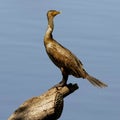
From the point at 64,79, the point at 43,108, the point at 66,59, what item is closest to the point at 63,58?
the point at 66,59

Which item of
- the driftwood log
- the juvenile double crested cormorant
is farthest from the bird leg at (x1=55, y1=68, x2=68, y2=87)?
the driftwood log

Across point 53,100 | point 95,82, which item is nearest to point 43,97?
point 53,100

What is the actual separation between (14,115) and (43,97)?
38 cm

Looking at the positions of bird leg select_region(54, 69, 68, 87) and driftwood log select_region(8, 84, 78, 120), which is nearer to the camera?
driftwood log select_region(8, 84, 78, 120)

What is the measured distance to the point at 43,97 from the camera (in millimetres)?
6246

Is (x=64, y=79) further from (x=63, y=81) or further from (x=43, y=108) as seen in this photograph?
Result: (x=43, y=108)

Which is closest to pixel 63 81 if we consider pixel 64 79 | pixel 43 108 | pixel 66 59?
pixel 64 79

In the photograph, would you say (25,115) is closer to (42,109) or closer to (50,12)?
(42,109)

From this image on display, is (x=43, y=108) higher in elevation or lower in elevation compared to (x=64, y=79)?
lower

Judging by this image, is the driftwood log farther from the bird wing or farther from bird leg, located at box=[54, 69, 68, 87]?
the bird wing

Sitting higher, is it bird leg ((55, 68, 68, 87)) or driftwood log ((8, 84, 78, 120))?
bird leg ((55, 68, 68, 87))

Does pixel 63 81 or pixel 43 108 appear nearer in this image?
pixel 43 108

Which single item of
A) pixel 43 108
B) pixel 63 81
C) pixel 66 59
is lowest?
pixel 43 108

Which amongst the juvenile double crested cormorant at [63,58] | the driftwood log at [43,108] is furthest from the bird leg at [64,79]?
the driftwood log at [43,108]
